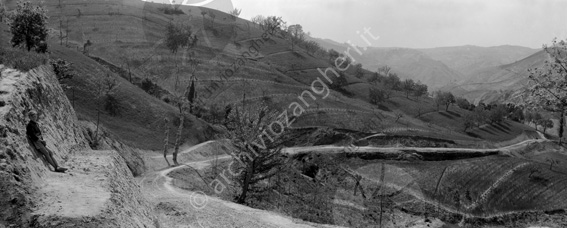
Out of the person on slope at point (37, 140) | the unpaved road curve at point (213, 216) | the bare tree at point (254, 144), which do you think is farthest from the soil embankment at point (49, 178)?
the bare tree at point (254, 144)

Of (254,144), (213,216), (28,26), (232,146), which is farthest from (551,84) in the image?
(28,26)

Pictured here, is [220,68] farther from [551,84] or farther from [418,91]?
[551,84]

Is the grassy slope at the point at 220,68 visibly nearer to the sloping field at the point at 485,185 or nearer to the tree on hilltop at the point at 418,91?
the tree on hilltop at the point at 418,91

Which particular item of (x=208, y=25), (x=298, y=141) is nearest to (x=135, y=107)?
(x=298, y=141)

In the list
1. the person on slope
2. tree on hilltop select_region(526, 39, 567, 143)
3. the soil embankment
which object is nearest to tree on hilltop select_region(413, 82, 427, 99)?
the soil embankment

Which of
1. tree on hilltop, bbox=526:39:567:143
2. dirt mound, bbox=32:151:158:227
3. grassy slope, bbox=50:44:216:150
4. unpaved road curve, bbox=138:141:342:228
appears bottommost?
grassy slope, bbox=50:44:216:150

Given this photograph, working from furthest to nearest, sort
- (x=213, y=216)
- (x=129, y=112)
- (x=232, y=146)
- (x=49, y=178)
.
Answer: (x=129, y=112) → (x=232, y=146) → (x=213, y=216) → (x=49, y=178)

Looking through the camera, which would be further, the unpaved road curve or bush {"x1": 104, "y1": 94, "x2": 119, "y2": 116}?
bush {"x1": 104, "y1": 94, "x2": 119, "y2": 116}

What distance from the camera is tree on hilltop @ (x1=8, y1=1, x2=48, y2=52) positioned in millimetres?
45594

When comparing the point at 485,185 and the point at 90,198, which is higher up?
the point at 90,198

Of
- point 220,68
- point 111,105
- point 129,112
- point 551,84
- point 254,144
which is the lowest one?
point 129,112

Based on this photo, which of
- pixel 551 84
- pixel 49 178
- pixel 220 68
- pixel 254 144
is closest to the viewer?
pixel 551 84

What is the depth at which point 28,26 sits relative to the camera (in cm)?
4581

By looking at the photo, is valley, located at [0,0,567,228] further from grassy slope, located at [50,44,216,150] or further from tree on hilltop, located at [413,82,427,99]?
tree on hilltop, located at [413,82,427,99]
